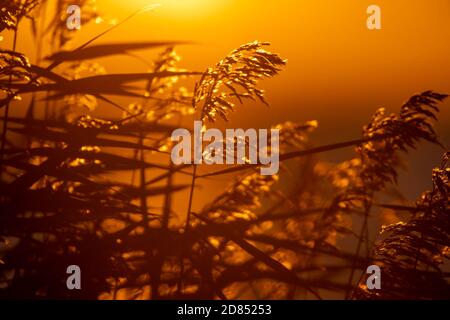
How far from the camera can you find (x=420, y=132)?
2504 mm

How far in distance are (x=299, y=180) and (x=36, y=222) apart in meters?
2.43

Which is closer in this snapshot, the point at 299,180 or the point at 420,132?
the point at 420,132

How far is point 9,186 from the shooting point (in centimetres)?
244

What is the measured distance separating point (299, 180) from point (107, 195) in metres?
2.14

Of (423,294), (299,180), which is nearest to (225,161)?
(423,294)

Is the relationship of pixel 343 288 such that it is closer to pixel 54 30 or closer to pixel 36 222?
pixel 36 222

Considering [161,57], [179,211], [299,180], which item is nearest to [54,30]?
[161,57]

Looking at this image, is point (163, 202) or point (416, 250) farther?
point (163, 202)

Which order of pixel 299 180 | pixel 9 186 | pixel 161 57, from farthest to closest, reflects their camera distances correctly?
pixel 299 180 < pixel 161 57 < pixel 9 186
